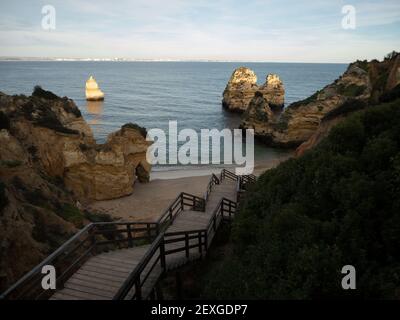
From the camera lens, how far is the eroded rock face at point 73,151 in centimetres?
2628

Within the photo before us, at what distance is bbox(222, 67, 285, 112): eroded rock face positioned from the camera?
8488 cm

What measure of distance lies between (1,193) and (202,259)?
673 centimetres

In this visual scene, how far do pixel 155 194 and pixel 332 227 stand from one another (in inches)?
934

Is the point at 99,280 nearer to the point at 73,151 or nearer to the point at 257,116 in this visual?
the point at 73,151

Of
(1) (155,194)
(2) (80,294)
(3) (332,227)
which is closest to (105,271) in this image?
(2) (80,294)

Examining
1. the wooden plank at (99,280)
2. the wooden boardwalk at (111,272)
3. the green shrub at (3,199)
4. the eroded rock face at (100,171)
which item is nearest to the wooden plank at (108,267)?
the wooden boardwalk at (111,272)

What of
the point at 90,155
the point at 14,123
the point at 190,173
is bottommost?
the point at 190,173

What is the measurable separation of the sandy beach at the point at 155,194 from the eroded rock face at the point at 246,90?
4744 centimetres

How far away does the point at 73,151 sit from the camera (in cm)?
2748

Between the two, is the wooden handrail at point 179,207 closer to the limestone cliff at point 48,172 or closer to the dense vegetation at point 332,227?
the dense vegetation at point 332,227
